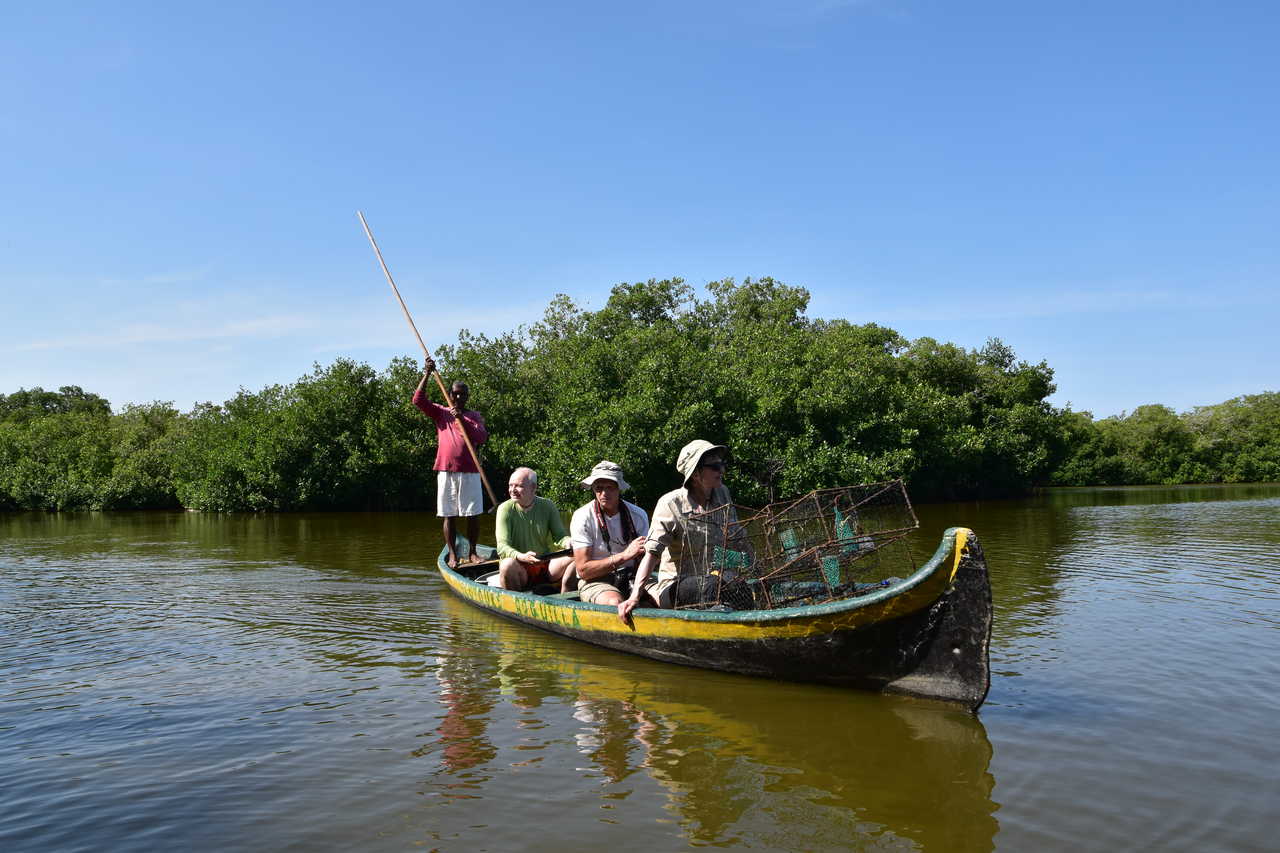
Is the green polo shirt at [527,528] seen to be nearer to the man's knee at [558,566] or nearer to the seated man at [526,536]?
the seated man at [526,536]

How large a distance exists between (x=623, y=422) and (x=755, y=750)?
70.2ft

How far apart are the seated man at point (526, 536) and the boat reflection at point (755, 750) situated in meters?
1.79

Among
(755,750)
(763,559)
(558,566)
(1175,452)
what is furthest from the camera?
(1175,452)

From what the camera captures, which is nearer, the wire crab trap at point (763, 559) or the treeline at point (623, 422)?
the wire crab trap at point (763, 559)

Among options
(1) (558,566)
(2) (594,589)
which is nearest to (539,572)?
(1) (558,566)

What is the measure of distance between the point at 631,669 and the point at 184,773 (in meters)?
3.48

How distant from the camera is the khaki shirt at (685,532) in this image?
6836 mm

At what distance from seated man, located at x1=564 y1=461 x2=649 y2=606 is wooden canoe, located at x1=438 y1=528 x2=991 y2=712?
54cm

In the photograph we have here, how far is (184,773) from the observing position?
4766 millimetres

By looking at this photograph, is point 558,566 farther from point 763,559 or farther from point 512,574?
point 763,559

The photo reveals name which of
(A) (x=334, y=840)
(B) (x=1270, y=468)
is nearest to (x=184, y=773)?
(A) (x=334, y=840)

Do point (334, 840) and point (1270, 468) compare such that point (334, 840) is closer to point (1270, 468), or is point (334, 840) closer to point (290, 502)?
point (290, 502)

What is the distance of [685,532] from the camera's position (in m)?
6.86

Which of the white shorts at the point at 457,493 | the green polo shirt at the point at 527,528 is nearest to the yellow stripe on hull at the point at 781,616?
the green polo shirt at the point at 527,528
